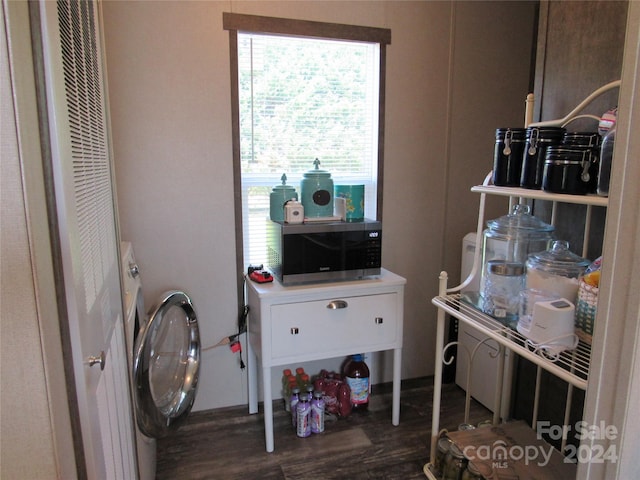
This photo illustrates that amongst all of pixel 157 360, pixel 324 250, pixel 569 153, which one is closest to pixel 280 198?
pixel 324 250

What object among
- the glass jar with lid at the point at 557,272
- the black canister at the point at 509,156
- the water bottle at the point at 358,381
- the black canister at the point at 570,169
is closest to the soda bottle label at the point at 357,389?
the water bottle at the point at 358,381

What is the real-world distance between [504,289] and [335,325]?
0.84m

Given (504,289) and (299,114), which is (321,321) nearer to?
(504,289)

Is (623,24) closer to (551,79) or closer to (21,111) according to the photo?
(551,79)

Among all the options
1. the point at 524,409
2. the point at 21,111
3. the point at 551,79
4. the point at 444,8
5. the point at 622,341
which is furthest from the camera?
the point at 444,8

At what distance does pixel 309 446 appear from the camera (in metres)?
2.15

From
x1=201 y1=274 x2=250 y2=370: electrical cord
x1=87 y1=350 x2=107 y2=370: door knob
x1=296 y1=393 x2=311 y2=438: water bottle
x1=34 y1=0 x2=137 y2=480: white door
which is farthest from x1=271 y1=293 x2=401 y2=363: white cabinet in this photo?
x1=87 y1=350 x2=107 y2=370: door knob

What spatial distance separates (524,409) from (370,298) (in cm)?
83

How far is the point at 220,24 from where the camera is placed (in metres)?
2.13

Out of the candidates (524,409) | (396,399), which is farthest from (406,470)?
(524,409)

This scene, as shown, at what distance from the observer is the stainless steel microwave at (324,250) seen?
208 centimetres

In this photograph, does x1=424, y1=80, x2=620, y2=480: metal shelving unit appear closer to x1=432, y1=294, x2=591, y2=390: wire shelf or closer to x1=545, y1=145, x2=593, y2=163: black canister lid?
x1=432, y1=294, x2=591, y2=390: wire shelf

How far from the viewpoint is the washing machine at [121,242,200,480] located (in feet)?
4.76

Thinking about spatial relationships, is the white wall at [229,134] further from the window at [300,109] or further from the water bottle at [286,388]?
the water bottle at [286,388]
